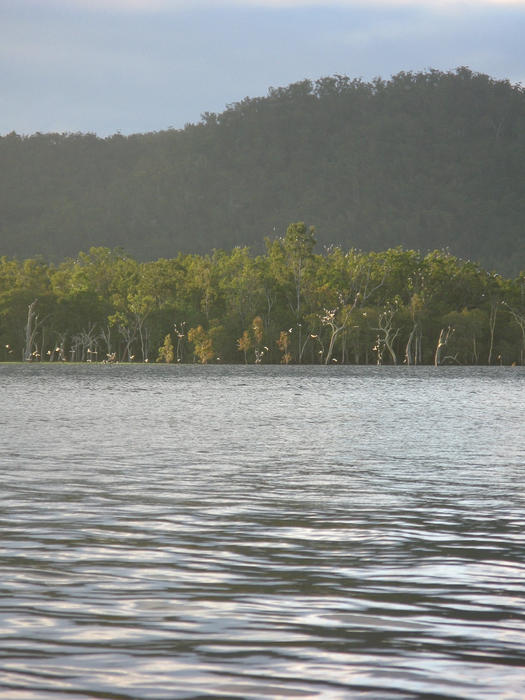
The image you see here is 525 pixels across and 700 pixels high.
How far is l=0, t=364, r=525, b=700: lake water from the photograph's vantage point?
24.9 ft

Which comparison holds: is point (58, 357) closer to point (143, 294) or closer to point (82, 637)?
point (143, 294)

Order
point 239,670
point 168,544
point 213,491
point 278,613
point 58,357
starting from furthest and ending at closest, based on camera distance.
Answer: point 58,357 → point 213,491 → point 168,544 → point 278,613 → point 239,670

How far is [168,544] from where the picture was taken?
13.4 m

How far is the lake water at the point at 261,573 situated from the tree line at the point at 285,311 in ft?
442

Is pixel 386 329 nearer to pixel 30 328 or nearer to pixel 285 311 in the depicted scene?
pixel 285 311

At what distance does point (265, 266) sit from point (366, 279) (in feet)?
56.2

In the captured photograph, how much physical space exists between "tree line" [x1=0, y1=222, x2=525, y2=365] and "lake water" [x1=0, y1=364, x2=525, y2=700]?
135m

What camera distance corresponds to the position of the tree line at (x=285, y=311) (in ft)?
532

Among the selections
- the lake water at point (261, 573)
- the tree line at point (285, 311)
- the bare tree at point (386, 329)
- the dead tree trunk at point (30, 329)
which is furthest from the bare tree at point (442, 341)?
the lake water at point (261, 573)

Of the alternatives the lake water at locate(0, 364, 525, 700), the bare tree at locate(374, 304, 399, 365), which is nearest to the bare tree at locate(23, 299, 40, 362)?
the bare tree at locate(374, 304, 399, 365)

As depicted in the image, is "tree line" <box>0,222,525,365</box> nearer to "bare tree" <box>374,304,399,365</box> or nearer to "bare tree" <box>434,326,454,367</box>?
"bare tree" <box>374,304,399,365</box>

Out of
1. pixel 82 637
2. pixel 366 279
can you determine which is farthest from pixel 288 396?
pixel 366 279

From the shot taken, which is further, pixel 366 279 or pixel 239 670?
pixel 366 279

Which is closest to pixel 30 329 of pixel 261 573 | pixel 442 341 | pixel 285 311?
pixel 285 311
